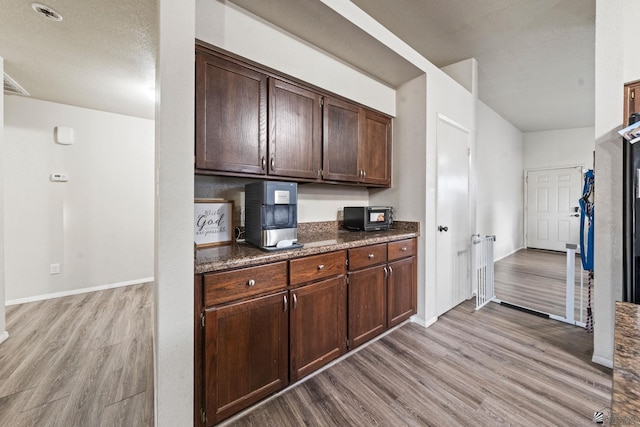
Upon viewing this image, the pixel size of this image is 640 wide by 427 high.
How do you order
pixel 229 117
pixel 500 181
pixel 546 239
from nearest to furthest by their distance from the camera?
pixel 229 117, pixel 500 181, pixel 546 239

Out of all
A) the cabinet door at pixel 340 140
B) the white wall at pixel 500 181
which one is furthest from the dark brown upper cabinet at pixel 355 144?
the white wall at pixel 500 181

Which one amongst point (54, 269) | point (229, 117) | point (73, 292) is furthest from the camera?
point (73, 292)

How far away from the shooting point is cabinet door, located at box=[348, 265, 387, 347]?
6.46ft

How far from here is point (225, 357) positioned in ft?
4.42

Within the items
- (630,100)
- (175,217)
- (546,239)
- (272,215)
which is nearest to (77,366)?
(175,217)

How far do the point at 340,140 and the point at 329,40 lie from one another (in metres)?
0.77

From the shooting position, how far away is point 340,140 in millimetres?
2287

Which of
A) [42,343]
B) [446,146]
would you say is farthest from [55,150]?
[446,146]

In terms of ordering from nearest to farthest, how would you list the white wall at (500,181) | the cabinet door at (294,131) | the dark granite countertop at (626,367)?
1. the dark granite countertop at (626,367)
2. the cabinet door at (294,131)
3. the white wall at (500,181)

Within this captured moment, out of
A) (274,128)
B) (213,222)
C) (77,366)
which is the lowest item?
(77,366)

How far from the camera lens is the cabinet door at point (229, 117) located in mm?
1546

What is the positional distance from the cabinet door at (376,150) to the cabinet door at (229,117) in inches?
42.4

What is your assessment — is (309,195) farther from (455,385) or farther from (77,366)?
(77,366)

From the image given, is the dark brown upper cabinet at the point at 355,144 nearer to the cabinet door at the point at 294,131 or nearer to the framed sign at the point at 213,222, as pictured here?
the cabinet door at the point at 294,131
